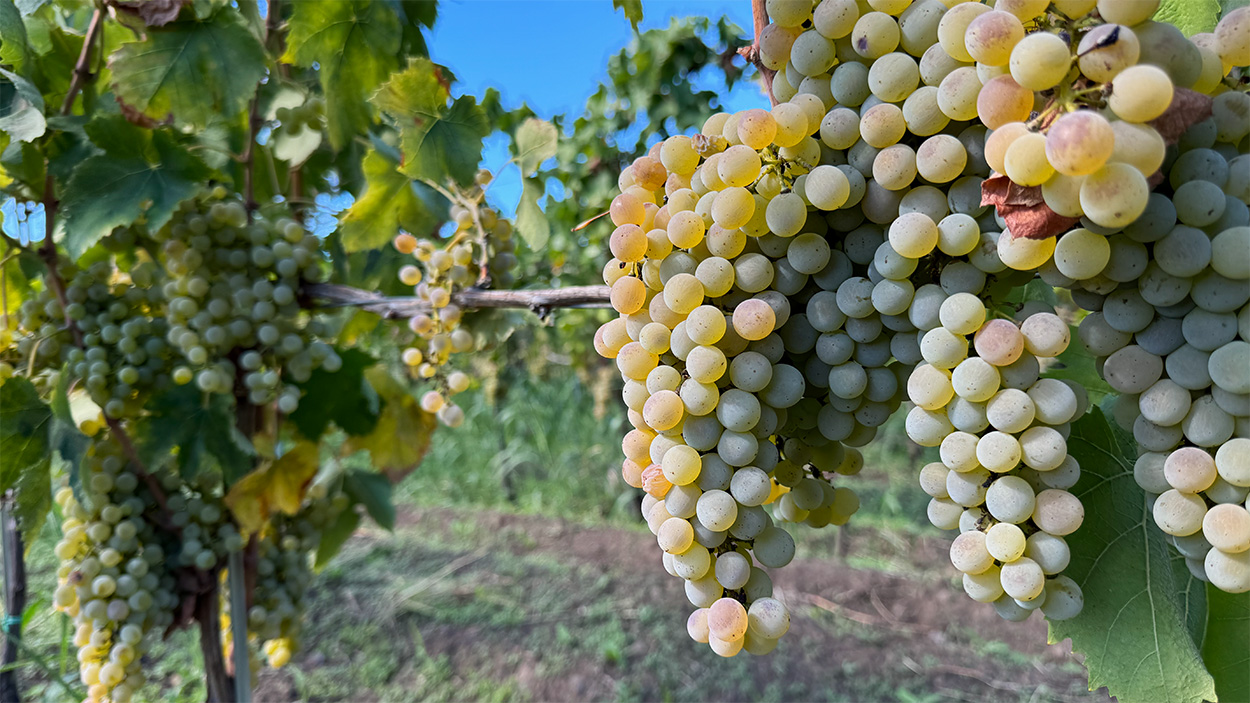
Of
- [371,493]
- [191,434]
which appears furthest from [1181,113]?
[371,493]

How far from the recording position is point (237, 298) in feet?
3.17

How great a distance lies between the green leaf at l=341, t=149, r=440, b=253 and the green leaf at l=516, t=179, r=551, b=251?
0.21 m

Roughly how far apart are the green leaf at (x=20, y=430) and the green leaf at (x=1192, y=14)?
1.26 metres

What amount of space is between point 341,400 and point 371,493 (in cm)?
37

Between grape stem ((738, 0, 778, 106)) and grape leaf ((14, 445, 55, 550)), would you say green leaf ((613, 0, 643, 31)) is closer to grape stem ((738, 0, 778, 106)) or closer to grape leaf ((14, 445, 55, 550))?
grape stem ((738, 0, 778, 106))

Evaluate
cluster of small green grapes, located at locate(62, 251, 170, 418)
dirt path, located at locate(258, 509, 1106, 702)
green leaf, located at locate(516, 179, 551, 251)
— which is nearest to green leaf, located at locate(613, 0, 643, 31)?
green leaf, located at locate(516, 179, 551, 251)

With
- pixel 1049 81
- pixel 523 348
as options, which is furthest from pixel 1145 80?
pixel 523 348

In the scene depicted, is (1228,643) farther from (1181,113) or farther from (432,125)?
(432,125)

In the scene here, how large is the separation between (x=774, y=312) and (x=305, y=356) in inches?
33.1

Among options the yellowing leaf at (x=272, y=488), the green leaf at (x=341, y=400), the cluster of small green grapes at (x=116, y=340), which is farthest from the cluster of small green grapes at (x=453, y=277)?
the cluster of small green grapes at (x=116, y=340)

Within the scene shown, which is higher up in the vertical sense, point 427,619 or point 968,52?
point 968,52

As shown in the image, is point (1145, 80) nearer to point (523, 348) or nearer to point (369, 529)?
point (369, 529)

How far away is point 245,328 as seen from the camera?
3.19 ft

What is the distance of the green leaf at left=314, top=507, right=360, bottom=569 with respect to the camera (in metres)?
1.32
